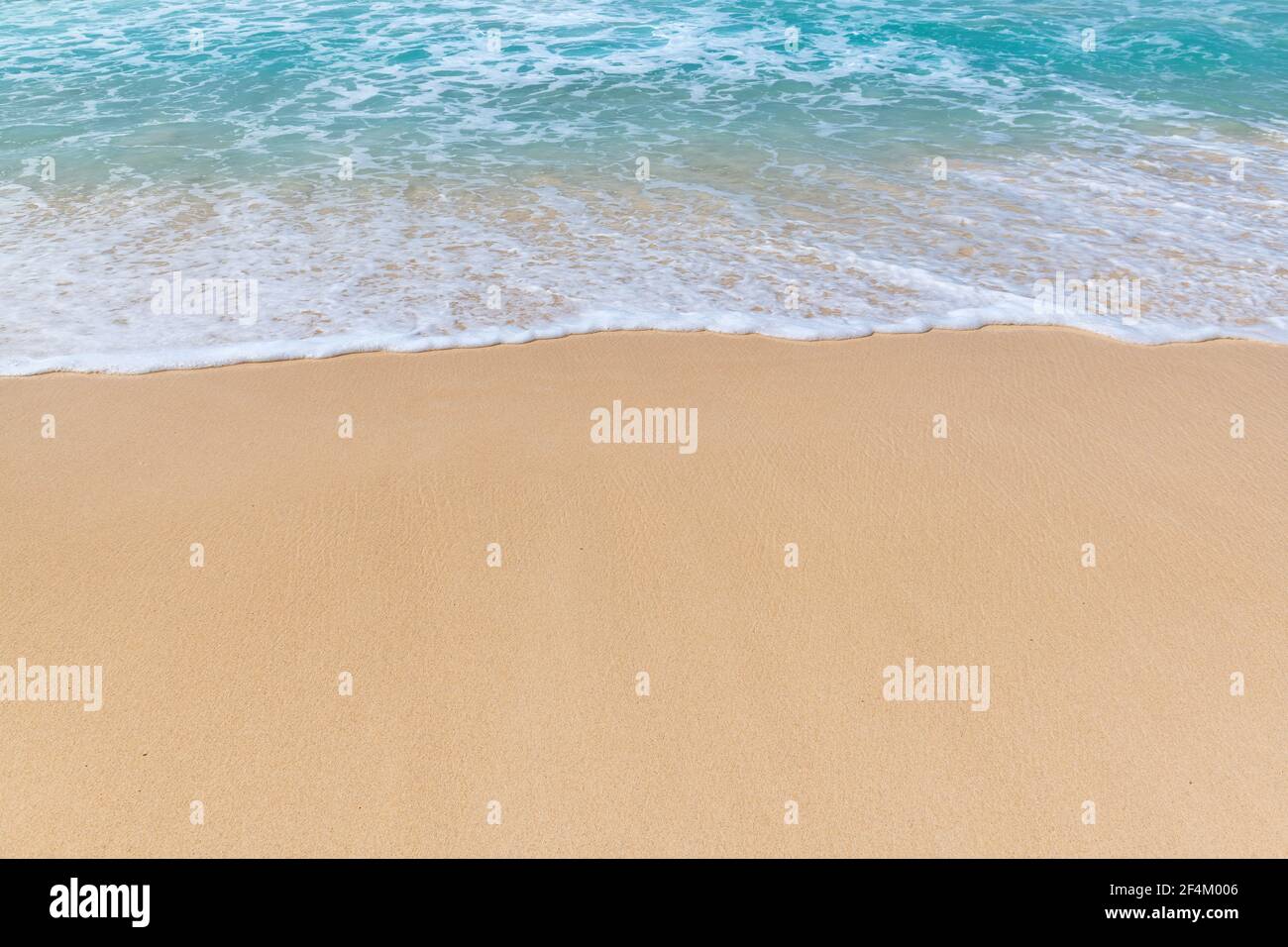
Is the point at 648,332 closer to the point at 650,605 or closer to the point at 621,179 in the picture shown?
the point at 650,605

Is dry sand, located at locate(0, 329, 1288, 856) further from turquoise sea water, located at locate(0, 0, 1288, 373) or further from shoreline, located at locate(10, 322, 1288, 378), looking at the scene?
turquoise sea water, located at locate(0, 0, 1288, 373)

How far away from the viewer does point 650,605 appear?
3.94 m

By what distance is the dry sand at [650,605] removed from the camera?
10.3 feet

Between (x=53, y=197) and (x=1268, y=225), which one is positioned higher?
(x=53, y=197)

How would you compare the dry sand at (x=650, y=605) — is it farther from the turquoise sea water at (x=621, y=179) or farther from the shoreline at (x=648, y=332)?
the turquoise sea water at (x=621, y=179)

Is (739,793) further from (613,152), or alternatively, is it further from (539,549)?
(613,152)

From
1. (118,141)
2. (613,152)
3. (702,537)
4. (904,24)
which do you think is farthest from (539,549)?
(904,24)

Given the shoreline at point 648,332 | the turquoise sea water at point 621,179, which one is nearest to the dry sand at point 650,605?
the shoreline at point 648,332

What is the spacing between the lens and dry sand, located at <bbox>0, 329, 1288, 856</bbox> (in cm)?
315

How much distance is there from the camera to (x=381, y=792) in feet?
10.5

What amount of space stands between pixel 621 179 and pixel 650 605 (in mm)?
5820

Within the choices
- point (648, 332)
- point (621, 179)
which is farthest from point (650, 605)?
point (621, 179)

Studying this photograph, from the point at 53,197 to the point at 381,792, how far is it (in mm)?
7768
